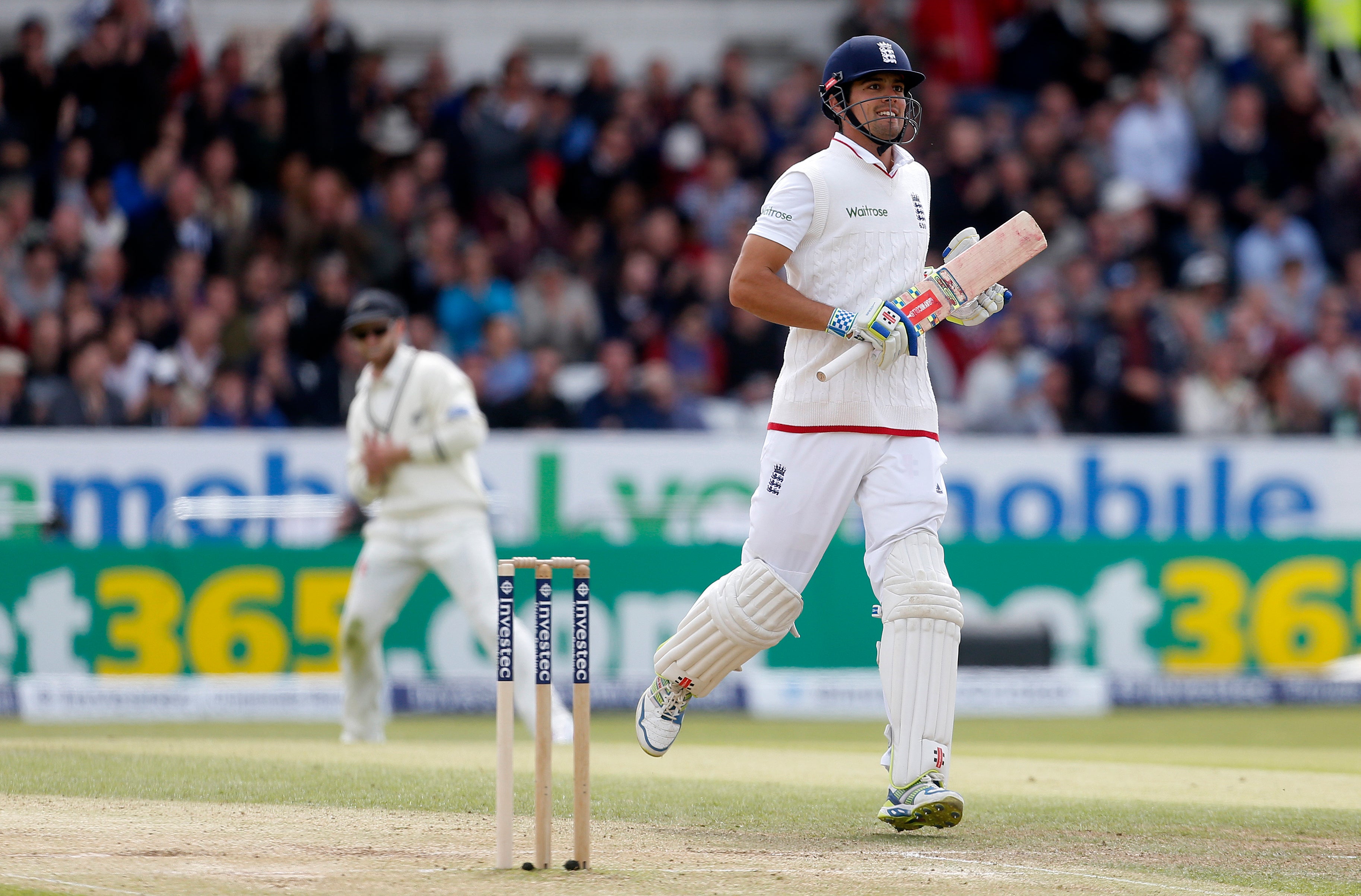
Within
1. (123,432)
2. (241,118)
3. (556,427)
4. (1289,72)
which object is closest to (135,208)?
(241,118)

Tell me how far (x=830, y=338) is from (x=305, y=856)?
241 cm

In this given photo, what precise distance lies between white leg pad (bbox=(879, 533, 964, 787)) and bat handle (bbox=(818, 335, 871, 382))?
633mm

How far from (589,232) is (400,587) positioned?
6384mm

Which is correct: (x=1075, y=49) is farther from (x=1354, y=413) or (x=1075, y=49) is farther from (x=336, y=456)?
(x=336, y=456)

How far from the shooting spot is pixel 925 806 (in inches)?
222

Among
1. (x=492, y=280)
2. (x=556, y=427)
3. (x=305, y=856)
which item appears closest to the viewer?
(x=305, y=856)

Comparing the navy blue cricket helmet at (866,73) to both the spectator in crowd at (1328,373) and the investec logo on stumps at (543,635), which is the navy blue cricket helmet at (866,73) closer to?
the investec logo on stumps at (543,635)

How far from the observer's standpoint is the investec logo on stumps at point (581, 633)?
4.84m

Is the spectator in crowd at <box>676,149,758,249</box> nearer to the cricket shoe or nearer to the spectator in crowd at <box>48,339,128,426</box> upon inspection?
the spectator in crowd at <box>48,339,128,426</box>

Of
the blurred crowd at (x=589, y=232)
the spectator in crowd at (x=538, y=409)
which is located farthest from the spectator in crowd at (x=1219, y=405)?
the spectator in crowd at (x=538, y=409)

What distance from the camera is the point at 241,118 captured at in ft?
50.7

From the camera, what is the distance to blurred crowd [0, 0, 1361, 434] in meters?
14.0

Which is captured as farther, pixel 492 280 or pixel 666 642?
pixel 492 280

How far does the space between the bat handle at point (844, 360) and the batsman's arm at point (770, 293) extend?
4.6 inches
